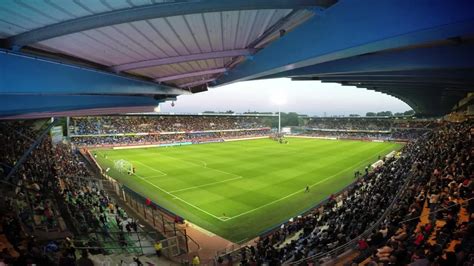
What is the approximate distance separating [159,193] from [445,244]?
2073 centimetres

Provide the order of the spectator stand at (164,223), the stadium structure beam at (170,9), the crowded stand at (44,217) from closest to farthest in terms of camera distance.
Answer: the stadium structure beam at (170,9), the crowded stand at (44,217), the spectator stand at (164,223)

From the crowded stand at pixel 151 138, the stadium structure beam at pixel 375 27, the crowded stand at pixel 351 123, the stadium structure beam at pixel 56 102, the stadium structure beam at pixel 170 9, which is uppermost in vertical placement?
the stadium structure beam at pixel 170 9

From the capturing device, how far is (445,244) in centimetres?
665

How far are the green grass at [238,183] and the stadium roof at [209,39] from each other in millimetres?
11997

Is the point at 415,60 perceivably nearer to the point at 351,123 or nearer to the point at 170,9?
the point at 170,9

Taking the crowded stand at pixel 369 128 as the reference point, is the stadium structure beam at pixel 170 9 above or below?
above

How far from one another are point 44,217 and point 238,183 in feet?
61.3

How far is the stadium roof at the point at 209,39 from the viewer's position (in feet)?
9.98

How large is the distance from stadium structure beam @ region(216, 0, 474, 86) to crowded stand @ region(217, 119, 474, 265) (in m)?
4.52

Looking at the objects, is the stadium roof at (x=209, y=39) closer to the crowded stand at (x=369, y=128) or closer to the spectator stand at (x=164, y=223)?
the spectator stand at (x=164, y=223)

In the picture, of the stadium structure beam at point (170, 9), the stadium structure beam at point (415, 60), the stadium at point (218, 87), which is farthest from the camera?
the stadium structure beam at point (415, 60)

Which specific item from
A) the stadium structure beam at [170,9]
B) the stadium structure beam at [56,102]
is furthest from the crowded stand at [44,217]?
the stadium structure beam at [170,9]

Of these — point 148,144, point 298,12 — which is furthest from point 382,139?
point 298,12

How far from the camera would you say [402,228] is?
885 cm
